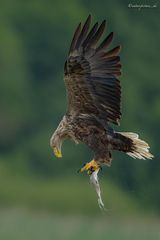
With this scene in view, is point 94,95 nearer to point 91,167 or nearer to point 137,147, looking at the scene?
point 137,147

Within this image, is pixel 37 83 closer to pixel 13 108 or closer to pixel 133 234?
pixel 13 108

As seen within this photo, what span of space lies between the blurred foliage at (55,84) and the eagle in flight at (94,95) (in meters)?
10.0

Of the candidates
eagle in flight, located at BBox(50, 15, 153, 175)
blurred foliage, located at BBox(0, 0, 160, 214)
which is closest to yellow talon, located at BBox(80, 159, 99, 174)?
eagle in flight, located at BBox(50, 15, 153, 175)

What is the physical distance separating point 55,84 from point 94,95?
1625 cm

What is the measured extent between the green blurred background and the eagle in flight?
23.9 ft

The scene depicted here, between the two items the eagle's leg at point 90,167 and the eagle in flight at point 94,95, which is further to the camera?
the eagle in flight at point 94,95

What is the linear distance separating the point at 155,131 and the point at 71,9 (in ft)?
20.8

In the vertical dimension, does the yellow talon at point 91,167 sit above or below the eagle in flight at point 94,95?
below

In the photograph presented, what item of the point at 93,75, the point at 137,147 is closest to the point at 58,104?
the point at 137,147

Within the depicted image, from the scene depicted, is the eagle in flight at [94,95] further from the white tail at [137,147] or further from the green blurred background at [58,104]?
the green blurred background at [58,104]

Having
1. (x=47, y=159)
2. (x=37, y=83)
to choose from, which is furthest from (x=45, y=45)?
(x=47, y=159)

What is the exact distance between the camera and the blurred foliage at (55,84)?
73.8 feet

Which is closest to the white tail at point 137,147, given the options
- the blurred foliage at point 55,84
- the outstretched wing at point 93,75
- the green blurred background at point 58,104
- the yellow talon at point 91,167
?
the outstretched wing at point 93,75

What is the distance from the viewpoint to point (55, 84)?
83.8ft
